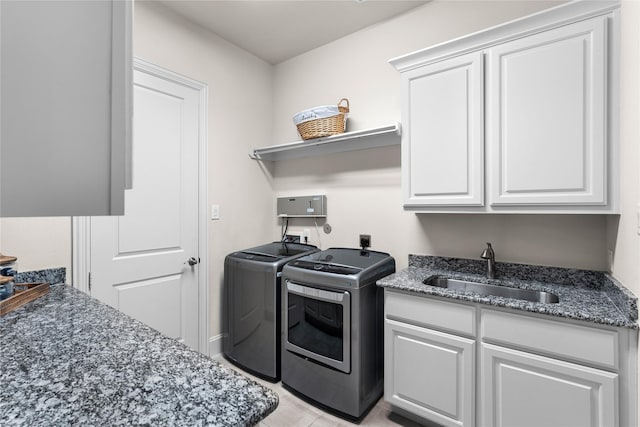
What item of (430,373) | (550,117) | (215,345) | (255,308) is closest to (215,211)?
(255,308)

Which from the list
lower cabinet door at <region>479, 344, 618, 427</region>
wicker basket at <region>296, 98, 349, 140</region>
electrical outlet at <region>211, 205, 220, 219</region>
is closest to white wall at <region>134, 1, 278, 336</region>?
electrical outlet at <region>211, 205, 220, 219</region>

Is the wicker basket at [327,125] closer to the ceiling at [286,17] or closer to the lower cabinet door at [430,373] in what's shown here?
the ceiling at [286,17]

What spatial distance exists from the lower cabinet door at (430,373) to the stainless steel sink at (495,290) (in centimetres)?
35

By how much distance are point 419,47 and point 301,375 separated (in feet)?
7.80

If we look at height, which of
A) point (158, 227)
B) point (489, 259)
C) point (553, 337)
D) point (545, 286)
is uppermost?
point (158, 227)

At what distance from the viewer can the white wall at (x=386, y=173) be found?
5.73ft

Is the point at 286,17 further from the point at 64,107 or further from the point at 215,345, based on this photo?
the point at 215,345

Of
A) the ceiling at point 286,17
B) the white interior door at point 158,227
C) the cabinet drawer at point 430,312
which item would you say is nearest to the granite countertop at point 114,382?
the white interior door at point 158,227

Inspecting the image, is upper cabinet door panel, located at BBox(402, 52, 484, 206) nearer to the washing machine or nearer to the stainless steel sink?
the stainless steel sink

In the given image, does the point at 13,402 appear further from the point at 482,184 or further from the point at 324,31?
the point at 324,31

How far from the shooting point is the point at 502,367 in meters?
1.42

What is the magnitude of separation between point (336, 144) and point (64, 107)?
2.26m

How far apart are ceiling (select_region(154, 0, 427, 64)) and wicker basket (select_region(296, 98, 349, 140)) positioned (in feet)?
2.17

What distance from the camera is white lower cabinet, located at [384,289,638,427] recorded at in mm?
1206
